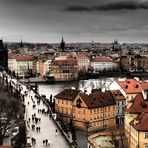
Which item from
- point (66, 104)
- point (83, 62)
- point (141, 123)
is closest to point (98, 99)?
point (66, 104)

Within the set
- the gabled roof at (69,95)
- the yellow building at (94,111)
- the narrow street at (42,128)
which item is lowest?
the narrow street at (42,128)

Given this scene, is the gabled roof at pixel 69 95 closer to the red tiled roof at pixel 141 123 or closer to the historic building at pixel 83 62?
the red tiled roof at pixel 141 123

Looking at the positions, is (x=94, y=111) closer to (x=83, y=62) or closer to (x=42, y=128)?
(x=42, y=128)

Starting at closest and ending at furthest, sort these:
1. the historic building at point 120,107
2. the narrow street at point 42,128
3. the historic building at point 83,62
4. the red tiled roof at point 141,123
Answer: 1. the red tiled roof at point 141,123
2. the narrow street at point 42,128
3. the historic building at point 120,107
4. the historic building at point 83,62

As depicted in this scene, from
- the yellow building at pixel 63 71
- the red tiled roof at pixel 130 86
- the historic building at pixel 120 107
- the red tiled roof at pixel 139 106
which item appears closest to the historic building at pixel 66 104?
the historic building at pixel 120 107

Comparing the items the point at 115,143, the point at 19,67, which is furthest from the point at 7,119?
the point at 19,67

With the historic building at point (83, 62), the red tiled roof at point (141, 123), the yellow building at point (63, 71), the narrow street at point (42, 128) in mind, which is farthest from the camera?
the historic building at point (83, 62)

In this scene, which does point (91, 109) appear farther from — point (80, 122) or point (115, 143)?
point (115, 143)

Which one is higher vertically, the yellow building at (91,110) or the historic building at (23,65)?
the yellow building at (91,110)
